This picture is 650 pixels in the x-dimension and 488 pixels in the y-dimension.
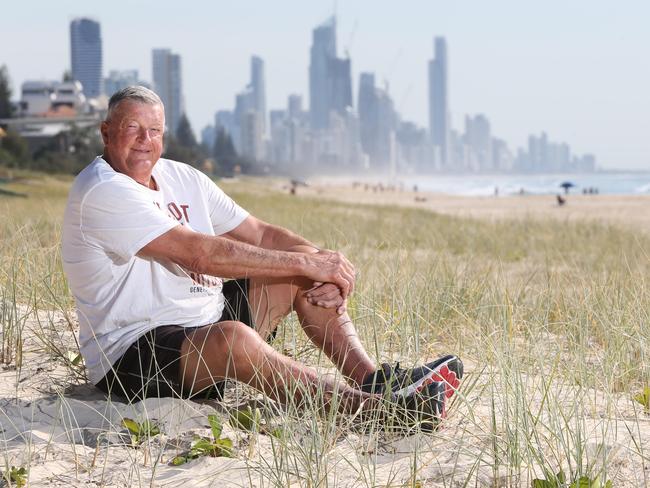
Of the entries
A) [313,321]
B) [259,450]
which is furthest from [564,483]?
[313,321]

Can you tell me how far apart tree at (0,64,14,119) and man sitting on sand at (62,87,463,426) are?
68.2m

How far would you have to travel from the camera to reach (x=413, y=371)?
9.38 feet

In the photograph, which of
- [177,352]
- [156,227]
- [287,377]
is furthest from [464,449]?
[156,227]

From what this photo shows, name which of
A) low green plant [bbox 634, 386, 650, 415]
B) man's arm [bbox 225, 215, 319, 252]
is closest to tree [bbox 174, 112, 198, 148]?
man's arm [bbox 225, 215, 319, 252]

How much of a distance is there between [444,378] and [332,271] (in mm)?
542

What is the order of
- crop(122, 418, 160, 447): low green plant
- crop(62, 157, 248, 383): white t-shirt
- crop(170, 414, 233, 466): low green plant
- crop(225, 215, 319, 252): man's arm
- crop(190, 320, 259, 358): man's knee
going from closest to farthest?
crop(170, 414, 233, 466): low green plant → crop(122, 418, 160, 447): low green plant → crop(190, 320, 259, 358): man's knee → crop(62, 157, 248, 383): white t-shirt → crop(225, 215, 319, 252): man's arm

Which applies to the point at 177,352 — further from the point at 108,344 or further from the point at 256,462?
the point at 256,462

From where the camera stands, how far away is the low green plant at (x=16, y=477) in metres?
2.34

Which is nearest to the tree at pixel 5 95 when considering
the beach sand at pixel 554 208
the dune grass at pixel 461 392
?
the beach sand at pixel 554 208

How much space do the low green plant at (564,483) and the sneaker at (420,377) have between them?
1.58 ft

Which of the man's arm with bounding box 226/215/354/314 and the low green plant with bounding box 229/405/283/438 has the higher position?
the man's arm with bounding box 226/215/354/314

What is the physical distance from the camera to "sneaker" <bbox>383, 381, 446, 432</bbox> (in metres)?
2.68

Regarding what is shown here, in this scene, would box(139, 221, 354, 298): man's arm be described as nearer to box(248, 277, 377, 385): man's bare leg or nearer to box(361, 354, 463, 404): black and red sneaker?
box(248, 277, 377, 385): man's bare leg

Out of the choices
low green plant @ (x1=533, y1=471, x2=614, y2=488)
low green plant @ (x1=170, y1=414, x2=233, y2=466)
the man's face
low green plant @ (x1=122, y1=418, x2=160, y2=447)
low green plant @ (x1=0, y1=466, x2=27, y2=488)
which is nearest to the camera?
low green plant @ (x1=533, y1=471, x2=614, y2=488)
